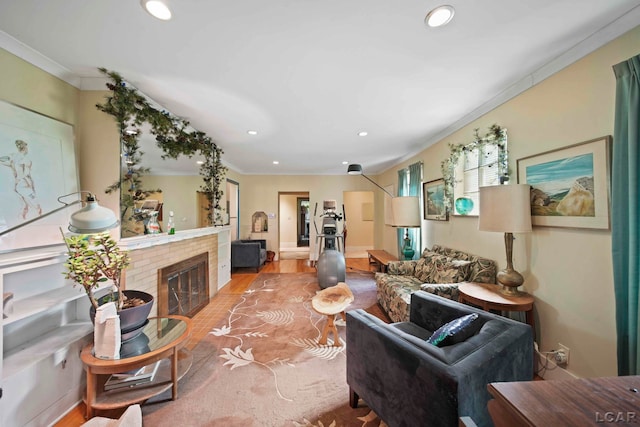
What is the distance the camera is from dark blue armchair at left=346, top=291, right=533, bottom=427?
965 millimetres

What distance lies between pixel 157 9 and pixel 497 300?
9.96 feet

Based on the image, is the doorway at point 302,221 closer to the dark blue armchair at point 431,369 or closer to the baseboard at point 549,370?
the baseboard at point 549,370

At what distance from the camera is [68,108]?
184 centimetres

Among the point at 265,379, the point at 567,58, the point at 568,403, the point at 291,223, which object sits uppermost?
the point at 567,58

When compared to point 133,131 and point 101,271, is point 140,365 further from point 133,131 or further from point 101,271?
point 133,131

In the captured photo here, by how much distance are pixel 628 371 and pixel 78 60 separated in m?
4.21

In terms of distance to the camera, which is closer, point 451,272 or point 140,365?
point 140,365

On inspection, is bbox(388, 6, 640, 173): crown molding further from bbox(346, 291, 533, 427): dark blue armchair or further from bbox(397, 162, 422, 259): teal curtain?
bbox(346, 291, 533, 427): dark blue armchair

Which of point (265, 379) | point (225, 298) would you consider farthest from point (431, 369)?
point (225, 298)

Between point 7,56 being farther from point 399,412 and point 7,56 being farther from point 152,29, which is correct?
point 399,412

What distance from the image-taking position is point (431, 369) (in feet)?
3.30

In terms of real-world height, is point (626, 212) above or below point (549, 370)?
above

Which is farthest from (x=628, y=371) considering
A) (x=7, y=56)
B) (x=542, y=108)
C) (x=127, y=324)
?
(x=7, y=56)

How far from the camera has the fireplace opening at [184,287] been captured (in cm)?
254
